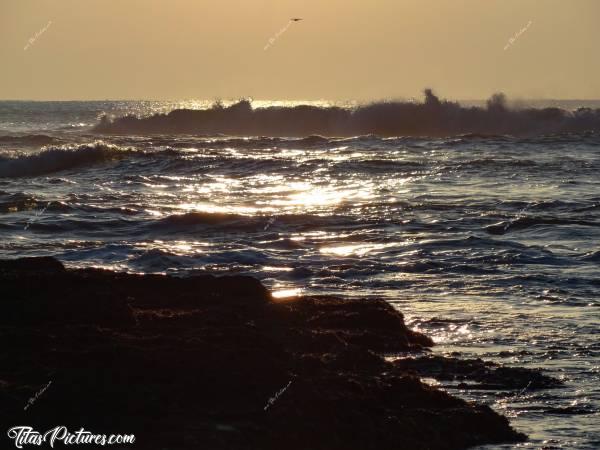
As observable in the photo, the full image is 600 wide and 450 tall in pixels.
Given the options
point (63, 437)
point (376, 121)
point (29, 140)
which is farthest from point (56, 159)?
point (63, 437)

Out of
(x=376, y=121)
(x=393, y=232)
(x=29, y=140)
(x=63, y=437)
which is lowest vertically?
(x=393, y=232)

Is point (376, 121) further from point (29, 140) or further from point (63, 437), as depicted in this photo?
point (63, 437)

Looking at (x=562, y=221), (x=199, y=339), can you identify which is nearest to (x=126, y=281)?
(x=199, y=339)

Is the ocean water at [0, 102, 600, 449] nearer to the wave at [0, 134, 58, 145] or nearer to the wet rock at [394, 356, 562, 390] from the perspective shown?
the wet rock at [394, 356, 562, 390]

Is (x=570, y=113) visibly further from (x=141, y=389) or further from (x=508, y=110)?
(x=141, y=389)

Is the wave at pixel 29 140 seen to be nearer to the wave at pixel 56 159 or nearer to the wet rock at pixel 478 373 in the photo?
the wave at pixel 56 159

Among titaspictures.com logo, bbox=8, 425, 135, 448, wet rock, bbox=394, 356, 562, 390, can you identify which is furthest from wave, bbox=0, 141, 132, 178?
titaspictures.com logo, bbox=8, 425, 135, 448

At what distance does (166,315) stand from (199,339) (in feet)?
3.76

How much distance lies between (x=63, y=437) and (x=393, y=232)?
13.7 meters

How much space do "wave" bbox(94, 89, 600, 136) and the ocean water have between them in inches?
647

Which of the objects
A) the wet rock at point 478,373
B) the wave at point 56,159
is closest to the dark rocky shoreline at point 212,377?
the wet rock at point 478,373

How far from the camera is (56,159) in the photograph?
3850 cm

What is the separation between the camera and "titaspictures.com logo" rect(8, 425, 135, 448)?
5.82 metres

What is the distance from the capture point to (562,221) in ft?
65.8
